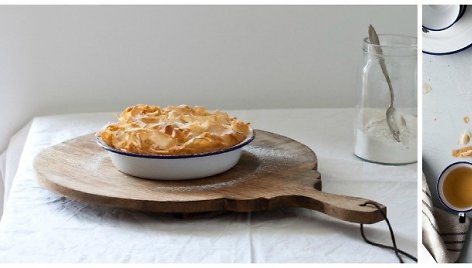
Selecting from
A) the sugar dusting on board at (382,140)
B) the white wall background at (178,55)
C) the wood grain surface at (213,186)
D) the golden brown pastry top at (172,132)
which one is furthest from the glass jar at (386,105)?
the white wall background at (178,55)

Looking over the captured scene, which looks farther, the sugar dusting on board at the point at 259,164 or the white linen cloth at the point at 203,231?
the sugar dusting on board at the point at 259,164

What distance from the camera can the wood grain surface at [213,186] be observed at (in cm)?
98

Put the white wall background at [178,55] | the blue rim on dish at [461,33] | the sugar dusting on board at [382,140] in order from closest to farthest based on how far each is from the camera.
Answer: the blue rim on dish at [461,33], the sugar dusting on board at [382,140], the white wall background at [178,55]

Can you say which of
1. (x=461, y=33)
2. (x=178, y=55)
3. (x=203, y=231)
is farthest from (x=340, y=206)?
(x=178, y=55)

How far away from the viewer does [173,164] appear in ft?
3.43

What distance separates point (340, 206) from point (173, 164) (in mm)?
248

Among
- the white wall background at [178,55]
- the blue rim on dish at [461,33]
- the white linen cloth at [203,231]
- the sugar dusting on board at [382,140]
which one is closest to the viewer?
the white linen cloth at [203,231]

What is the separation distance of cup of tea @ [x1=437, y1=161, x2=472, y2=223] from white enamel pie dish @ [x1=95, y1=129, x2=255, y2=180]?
1.00ft

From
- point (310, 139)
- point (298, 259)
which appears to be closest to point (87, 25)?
point (310, 139)

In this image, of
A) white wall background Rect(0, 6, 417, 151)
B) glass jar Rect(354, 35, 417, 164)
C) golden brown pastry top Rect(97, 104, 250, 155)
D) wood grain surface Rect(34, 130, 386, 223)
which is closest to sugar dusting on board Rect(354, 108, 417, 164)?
glass jar Rect(354, 35, 417, 164)

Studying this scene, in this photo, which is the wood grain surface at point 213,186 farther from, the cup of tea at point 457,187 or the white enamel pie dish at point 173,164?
the cup of tea at point 457,187

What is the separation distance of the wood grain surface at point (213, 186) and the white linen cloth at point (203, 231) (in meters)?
0.02

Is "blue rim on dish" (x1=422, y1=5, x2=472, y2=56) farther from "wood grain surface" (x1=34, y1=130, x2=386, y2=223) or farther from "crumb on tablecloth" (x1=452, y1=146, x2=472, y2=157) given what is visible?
"wood grain surface" (x1=34, y1=130, x2=386, y2=223)
